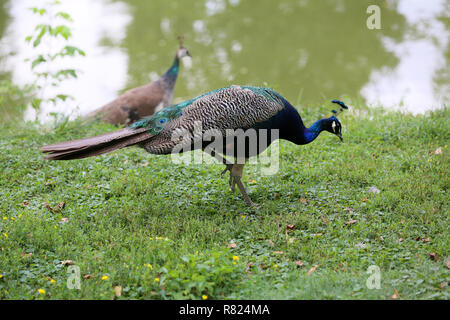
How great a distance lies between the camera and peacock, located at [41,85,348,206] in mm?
4477

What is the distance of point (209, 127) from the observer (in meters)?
4.52

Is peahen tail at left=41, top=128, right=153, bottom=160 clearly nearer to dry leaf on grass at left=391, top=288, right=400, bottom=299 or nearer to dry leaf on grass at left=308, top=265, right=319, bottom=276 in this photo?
dry leaf on grass at left=308, top=265, right=319, bottom=276

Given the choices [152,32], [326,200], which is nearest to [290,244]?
[326,200]

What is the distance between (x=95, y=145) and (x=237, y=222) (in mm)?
1529

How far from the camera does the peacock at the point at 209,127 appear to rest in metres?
4.48

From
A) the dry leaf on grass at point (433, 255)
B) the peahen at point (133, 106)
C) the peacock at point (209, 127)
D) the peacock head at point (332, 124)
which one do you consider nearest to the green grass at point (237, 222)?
the dry leaf on grass at point (433, 255)

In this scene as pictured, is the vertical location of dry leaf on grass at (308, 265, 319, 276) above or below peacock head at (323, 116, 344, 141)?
below

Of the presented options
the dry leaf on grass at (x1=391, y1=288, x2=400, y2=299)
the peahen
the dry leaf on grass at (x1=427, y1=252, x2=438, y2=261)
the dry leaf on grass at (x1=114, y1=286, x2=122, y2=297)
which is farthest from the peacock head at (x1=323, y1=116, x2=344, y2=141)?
the peahen

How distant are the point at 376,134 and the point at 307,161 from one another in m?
1.19

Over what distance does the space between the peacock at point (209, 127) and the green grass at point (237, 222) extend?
1.96ft

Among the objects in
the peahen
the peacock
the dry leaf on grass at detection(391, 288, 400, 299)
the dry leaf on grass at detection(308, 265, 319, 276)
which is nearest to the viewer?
the dry leaf on grass at detection(391, 288, 400, 299)

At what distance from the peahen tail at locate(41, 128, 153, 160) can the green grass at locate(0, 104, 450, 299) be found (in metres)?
0.61

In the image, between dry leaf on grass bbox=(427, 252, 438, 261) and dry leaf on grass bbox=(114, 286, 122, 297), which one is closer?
dry leaf on grass bbox=(114, 286, 122, 297)

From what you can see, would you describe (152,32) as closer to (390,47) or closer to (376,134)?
(390,47)
